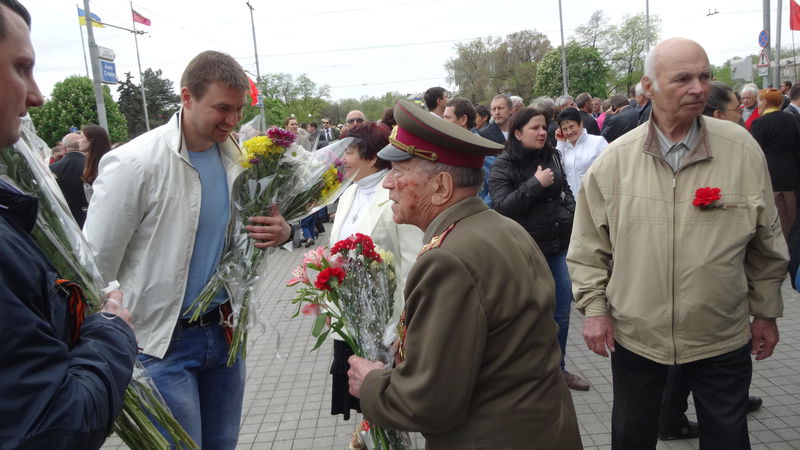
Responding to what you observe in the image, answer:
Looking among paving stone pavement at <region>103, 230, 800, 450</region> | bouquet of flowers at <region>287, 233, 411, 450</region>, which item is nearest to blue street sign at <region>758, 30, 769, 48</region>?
paving stone pavement at <region>103, 230, 800, 450</region>

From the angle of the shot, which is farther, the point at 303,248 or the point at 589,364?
the point at 303,248

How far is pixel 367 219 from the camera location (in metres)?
3.53

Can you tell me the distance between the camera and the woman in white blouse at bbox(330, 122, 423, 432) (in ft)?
11.4

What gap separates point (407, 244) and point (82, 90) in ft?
91.3

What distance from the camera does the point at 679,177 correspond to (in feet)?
8.89

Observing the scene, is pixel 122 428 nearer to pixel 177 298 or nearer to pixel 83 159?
pixel 177 298

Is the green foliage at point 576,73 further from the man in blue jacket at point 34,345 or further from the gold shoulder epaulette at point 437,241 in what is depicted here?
the man in blue jacket at point 34,345

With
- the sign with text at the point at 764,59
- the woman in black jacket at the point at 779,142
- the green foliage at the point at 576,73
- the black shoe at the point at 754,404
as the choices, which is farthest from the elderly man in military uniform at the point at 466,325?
the green foliage at the point at 576,73

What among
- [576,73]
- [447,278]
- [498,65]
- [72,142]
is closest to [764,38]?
[72,142]

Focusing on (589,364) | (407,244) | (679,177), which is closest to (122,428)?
(407,244)

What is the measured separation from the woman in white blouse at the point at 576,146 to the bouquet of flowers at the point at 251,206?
357cm

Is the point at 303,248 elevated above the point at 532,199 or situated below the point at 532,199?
below

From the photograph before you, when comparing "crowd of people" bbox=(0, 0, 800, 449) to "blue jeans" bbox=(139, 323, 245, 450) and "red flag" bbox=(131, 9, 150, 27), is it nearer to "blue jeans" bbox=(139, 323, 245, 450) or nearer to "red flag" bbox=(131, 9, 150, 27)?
"blue jeans" bbox=(139, 323, 245, 450)

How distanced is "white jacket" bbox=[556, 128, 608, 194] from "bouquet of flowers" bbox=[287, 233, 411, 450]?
12.2ft
